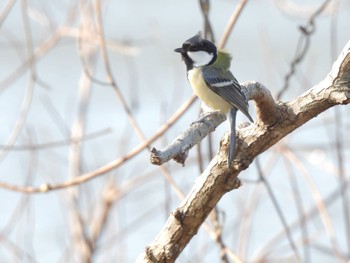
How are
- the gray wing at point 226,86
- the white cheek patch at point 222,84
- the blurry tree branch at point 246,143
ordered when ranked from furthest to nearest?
the white cheek patch at point 222,84 < the gray wing at point 226,86 < the blurry tree branch at point 246,143

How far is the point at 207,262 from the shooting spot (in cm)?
347

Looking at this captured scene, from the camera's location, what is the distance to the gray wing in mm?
1795

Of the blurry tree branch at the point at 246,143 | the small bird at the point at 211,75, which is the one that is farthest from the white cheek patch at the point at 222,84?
the blurry tree branch at the point at 246,143

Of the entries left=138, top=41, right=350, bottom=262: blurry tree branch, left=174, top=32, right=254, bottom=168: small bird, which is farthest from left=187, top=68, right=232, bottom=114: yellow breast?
left=138, top=41, right=350, bottom=262: blurry tree branch

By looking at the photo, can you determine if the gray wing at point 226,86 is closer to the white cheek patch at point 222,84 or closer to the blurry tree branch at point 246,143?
the white cheek patch at point 222,84

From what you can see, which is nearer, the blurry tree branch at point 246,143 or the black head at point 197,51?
the blurry tree branch at point 246,143

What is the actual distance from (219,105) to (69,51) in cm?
357

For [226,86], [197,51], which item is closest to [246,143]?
[226,86]

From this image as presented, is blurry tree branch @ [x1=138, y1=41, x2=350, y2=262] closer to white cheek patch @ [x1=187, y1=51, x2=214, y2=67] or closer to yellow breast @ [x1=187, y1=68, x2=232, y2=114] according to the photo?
yellow breast @ [x1=187, y1=68, x2=232, y2=114]

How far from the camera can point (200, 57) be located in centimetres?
206

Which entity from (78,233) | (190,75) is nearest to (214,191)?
(190,75)

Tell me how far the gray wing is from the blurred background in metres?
0.21

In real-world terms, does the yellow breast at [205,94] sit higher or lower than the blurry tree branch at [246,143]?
higher

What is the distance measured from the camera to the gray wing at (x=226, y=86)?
70.7 inches
